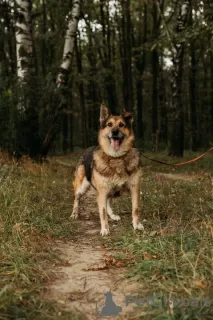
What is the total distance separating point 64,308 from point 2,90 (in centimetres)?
923

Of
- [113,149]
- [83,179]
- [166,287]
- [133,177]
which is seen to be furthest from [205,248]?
[83,179]

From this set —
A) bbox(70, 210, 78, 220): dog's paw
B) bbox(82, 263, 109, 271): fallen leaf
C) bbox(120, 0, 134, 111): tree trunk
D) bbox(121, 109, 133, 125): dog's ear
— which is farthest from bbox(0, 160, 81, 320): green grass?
bbox(120, 0, 134, 111): tree trunk

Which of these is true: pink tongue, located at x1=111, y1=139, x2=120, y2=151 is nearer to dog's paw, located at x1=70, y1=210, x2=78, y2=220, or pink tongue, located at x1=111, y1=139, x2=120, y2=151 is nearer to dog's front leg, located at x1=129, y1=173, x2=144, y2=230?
dog's front leg, located at x1=129, y1=173, x2=144, y2=230

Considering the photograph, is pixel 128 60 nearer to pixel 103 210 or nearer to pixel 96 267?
pixel 103 210

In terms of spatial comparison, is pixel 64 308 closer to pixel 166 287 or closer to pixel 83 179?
pixel 166 287

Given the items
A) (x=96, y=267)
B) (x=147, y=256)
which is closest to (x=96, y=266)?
(x=96, y=267)

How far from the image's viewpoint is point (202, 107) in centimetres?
3631

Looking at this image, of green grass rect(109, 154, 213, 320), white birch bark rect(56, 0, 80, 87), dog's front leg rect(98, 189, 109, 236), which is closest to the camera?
green grass rect(109, 154, 213, 320)

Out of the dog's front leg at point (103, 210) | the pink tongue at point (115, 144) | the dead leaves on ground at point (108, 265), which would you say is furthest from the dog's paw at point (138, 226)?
the dead leaves on ground at point (108, 265)

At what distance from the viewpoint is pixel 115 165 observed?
5797mm

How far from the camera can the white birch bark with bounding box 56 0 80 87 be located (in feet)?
44.2

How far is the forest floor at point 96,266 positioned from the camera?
9.94 feet

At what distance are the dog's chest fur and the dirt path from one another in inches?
36.5

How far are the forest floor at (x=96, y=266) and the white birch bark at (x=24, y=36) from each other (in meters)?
6.32
